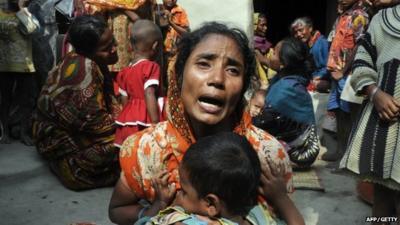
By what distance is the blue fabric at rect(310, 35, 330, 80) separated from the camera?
6648 millimetres

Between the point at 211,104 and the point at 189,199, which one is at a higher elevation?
the point at 211,104

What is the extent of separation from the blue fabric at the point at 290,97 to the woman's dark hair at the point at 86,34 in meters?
1.62

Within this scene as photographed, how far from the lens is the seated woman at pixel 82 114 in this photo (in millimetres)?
4531

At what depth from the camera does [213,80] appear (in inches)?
70.0

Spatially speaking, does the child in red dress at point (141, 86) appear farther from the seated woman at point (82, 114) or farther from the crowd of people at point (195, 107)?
the seated woman at point (82, 114)

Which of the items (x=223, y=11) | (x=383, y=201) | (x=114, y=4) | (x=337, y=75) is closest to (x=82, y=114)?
(x=114, y=4)

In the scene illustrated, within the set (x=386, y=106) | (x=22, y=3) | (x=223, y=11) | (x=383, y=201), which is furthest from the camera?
(x=223, y=11)

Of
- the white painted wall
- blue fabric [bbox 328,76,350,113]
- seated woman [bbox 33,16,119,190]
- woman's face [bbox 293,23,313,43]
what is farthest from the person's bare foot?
woman's face [bbox 293,23,313,43]

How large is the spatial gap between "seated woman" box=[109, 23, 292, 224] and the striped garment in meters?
1.25

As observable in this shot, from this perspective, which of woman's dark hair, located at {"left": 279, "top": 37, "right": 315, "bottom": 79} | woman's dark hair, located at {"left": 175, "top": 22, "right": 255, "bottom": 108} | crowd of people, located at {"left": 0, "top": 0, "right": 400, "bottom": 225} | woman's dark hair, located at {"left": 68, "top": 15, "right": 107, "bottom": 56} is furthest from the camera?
woman's dark hair, located at {"left": 279, "top": 37, "right": 315, "bottom": 79}

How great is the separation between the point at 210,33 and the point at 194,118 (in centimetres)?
31

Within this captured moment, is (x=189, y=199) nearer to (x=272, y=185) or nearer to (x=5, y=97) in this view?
(x=272, y=185)

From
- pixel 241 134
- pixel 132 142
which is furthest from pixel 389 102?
pixel 132 142

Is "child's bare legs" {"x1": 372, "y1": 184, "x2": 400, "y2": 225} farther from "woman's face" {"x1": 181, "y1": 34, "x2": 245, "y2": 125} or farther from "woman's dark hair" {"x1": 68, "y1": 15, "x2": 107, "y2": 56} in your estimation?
"woman's dark hair" {"x1": 68, "y1": 15, "x2": 107, "y2": 56}
